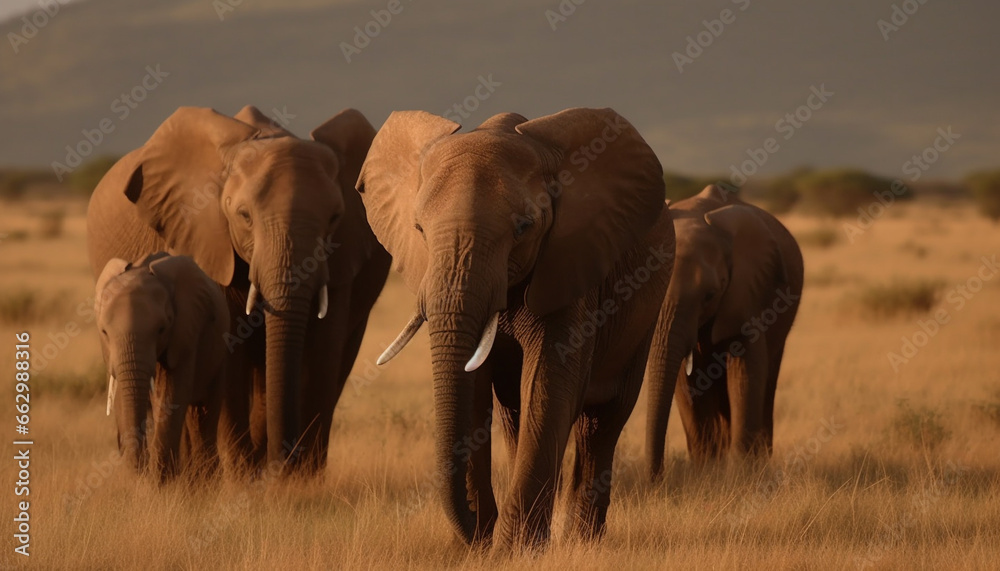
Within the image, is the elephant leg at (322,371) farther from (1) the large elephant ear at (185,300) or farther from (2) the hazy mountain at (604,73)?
(2) the hazy mountain at (604,73)

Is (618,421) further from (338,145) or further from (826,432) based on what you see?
(826,432)

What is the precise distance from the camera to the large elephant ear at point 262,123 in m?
9.31

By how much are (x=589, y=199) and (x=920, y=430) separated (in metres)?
5.64

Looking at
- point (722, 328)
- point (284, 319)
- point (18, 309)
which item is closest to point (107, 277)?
point (284, 319)

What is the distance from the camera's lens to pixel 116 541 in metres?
6.68

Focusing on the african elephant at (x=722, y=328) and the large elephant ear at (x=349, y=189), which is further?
the african elephant at (x=722, y=328)

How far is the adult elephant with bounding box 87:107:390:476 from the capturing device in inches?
342

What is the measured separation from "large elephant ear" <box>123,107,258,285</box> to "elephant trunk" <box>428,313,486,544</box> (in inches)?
151

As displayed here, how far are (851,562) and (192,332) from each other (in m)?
4.13

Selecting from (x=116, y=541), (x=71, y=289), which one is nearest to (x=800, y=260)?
(x=116, y=541)

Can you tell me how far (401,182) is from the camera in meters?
6.42

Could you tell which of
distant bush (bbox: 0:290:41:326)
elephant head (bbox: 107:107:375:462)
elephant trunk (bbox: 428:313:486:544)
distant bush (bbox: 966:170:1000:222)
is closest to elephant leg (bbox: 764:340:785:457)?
elephant head (bbox: 107:107:375:462)

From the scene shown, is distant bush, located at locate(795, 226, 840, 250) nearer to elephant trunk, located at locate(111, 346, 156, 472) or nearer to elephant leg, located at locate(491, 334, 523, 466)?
elephant trunk, located at locate(111, 346, 156, 472)

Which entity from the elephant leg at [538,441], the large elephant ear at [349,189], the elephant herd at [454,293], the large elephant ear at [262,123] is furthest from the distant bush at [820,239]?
the elephant leg at [538,441]
